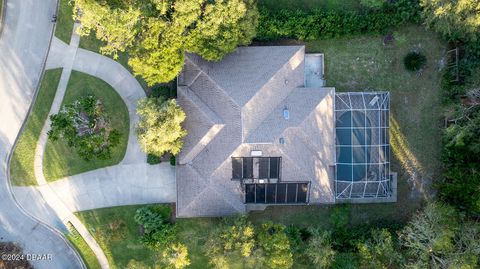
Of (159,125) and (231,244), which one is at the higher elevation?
(159,125)

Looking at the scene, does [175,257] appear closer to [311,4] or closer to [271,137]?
[271,137]

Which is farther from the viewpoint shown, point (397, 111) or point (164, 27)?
point (397, 111)

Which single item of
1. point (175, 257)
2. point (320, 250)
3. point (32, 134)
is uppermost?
point (32, 134)

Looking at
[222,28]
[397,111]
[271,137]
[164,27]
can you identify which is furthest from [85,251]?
[397,111]

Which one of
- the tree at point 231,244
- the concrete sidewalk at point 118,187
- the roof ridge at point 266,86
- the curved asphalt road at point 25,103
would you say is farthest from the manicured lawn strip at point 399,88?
the curved asphalt road at point 25,103

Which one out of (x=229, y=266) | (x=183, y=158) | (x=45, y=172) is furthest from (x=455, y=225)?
(x=45, y=172)

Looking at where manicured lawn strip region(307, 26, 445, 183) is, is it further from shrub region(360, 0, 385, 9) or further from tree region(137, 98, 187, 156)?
tree region(137, 98, 187, 156)

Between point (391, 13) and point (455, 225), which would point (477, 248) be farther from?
point (391, 13)

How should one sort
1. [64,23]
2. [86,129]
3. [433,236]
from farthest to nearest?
1. [64,23]
2. [86,129]
3. [433,236]
